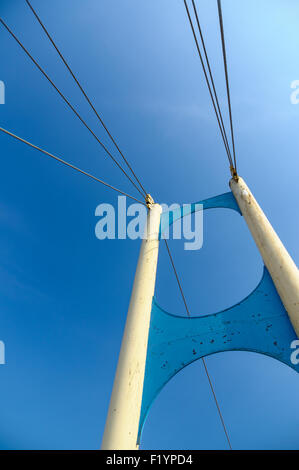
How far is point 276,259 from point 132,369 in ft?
8.01

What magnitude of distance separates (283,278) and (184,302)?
3728mm

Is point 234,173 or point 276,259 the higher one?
point 234,173

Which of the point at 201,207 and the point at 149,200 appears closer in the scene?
the point at 201,207

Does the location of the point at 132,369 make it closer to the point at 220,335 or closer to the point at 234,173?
the point at 220,335

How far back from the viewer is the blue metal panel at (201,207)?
17.5 ft

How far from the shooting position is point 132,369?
284cm

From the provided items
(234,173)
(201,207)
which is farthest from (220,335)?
(234,173)

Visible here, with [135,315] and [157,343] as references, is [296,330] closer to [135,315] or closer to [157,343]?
[157,343]

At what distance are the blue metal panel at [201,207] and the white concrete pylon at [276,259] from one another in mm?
597

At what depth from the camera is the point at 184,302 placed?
6586 mm

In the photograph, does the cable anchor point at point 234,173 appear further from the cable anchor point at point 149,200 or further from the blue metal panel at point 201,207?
the cable anchor point at point 149,200

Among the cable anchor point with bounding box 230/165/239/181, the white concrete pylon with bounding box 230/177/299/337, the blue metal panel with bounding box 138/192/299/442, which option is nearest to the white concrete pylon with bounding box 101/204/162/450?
the blue metal panel with bounding box 138/192/299/442
